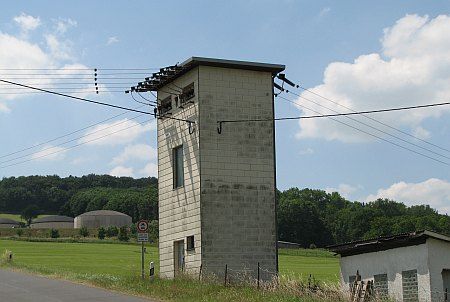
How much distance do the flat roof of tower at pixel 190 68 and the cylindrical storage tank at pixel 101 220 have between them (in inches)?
4834

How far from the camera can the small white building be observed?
81.9 ft

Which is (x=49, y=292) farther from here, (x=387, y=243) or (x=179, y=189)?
(x=387, y=243)

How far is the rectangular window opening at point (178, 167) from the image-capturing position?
31.8 meters

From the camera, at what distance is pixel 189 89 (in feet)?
103

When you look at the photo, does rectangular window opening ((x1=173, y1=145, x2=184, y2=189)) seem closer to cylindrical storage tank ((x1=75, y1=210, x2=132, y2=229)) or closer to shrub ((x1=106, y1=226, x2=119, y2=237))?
shrub ((x1=106, y1=226, x2=119, y2=237))

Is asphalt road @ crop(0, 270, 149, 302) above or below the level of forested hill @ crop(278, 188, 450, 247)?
below

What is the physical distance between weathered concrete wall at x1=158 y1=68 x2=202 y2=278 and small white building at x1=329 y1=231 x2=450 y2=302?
258 inches

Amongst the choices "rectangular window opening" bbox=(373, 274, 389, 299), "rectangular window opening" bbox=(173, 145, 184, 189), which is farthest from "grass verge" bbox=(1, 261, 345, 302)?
"rectangular window opening" bbox=(173, 145, 184, 189)

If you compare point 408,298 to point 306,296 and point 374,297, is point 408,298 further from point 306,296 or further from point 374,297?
point 306,296

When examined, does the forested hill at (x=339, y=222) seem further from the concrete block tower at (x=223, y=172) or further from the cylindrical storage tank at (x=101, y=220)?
the concrete block tower at (x=223, y=172)

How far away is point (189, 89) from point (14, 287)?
11.1 meters

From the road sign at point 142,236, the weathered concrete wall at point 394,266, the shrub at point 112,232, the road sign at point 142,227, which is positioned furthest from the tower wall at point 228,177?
the shrub at point 112,232

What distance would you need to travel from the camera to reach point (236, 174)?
30.3 meters

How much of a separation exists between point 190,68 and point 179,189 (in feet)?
17.1
